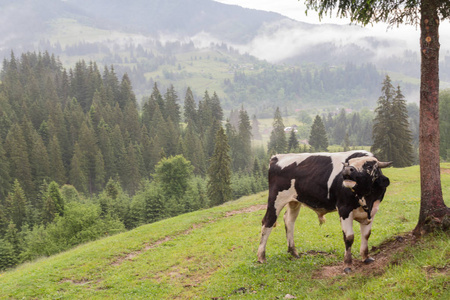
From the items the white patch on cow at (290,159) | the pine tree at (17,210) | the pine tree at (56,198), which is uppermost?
the white patch on cow at (290,159)

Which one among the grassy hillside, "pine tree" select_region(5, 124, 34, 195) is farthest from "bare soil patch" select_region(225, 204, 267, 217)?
"pine tree" select_region(5, 124, 34, 195)

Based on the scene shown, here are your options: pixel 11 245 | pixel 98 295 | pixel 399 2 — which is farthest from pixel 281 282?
pixel 11 245

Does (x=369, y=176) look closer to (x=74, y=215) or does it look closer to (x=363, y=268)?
(x=363, y=268)

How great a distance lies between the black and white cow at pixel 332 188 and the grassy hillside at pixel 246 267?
1.12 meters

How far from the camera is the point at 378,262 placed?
363 inches

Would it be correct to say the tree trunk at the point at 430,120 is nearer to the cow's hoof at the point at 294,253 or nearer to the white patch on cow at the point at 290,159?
the white patch on cow at the point at 290,159

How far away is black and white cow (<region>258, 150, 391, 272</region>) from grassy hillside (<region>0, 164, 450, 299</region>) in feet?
3.69

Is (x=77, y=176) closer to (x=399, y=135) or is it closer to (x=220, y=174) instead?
(x=220, y=174)

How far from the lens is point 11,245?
53.2m

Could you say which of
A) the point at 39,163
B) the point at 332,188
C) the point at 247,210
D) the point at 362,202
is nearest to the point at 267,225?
the point at 332,188

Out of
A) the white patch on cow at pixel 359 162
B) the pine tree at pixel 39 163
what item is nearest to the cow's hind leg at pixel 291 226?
the white patch on cow at pixel 359 162

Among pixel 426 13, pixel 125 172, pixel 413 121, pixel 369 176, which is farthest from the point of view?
pixel 413 121

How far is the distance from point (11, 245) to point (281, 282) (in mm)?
57892

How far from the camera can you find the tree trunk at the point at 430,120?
32.0 feet
